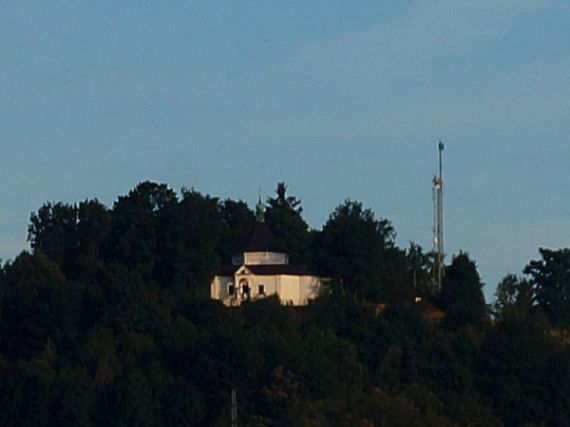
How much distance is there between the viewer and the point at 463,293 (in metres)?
91.2

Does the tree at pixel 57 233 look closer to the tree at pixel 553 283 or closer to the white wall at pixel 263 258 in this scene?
the white wall at pixel 263 258

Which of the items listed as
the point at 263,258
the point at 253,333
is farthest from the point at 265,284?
the point at 253,333

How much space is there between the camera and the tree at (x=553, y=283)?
9331cm

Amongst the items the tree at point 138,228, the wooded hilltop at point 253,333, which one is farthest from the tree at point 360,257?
the tree at point 138,228

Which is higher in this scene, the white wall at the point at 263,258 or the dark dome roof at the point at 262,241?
the dark dome roof at the point at 262,241

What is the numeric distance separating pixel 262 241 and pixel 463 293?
10.6 m

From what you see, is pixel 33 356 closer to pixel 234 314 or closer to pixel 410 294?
pixel 234 314

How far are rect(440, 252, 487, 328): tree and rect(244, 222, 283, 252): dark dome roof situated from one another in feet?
28.9

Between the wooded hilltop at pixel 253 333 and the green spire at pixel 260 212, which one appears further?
the green spire at pixel 260 212

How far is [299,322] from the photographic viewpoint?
289 feet

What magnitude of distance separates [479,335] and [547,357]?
4.54m

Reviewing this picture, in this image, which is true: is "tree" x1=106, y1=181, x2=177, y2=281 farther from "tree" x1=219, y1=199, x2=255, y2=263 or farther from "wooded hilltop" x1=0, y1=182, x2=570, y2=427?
"tree" x1=219, y1=199, x2=255, y2=263

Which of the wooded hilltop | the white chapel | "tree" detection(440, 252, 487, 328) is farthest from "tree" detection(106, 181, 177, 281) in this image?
"tree" detection(440, 252, 487, 328)

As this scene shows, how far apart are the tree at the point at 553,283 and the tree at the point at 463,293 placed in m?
3.62
